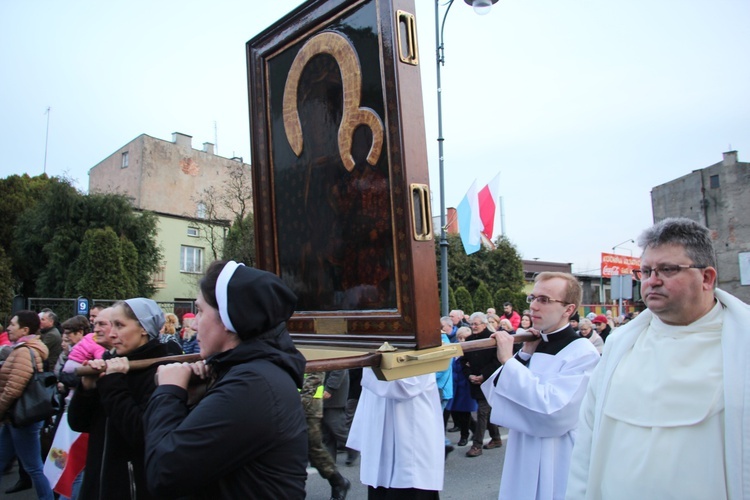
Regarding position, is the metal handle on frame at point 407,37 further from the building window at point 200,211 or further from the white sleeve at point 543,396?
the building window at point 200,211

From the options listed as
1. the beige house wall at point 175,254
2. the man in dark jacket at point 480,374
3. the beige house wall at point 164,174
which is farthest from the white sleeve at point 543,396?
the beige house wall at point 164,174

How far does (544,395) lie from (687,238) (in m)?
1.32

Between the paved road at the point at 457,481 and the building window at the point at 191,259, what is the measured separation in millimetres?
26631

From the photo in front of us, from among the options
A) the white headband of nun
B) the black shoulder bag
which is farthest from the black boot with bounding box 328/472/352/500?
the white headband of nun

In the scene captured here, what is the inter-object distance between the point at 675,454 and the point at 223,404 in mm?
1555

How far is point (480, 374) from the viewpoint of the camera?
743cm

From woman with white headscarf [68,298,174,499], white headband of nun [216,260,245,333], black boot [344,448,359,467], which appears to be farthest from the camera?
black boot [344,448,359,467]

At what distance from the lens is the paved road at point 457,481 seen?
5.91 m

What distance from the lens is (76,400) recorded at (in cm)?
262

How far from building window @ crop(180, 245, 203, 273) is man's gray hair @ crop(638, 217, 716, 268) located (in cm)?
3270

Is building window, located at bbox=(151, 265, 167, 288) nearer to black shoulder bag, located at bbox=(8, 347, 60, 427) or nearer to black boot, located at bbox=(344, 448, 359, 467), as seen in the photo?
black boot, located at bbox=(344, 448, 359, 467)

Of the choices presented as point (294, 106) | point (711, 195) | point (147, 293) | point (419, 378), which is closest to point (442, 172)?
point (419, 378)

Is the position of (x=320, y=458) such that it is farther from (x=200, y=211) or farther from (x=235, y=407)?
(x=200, y=211)

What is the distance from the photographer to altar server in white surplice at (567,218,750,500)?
6.30 feet
